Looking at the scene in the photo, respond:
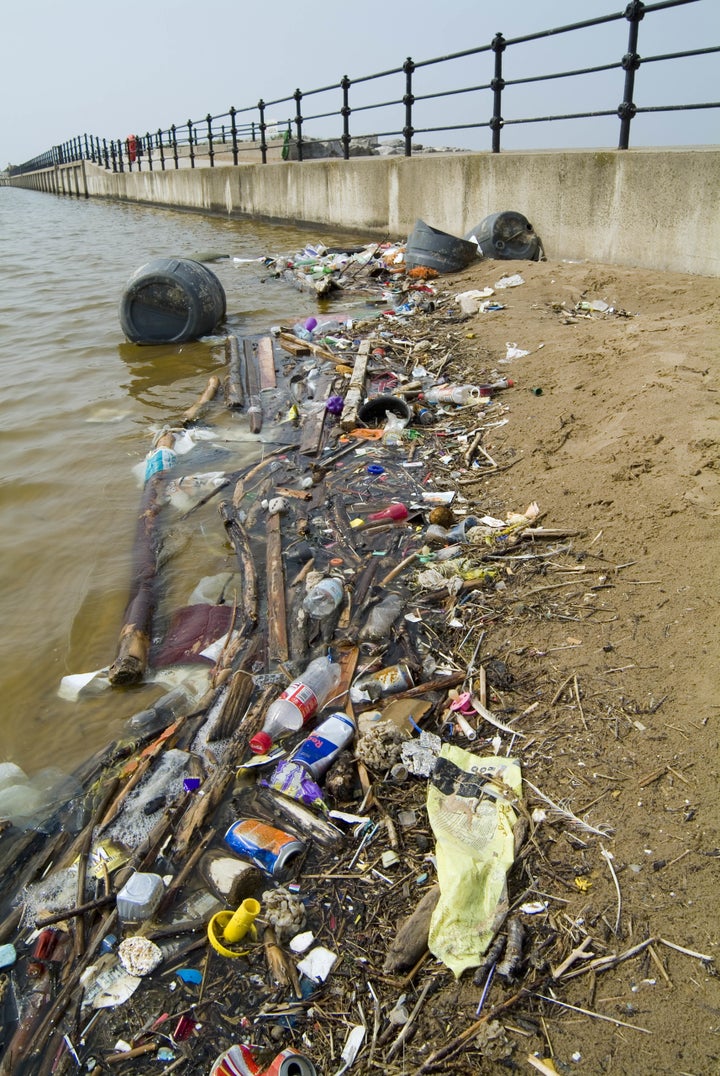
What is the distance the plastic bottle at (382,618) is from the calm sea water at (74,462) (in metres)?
1.06

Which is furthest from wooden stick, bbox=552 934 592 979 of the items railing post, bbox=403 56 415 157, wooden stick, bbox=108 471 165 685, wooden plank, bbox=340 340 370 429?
railing post, bbox=403 56 415 157

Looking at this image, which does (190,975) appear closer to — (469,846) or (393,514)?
(469,846)

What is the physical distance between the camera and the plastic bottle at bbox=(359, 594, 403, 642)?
11.0 ft

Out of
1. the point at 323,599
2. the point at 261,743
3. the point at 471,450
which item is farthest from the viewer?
the point at 471,450

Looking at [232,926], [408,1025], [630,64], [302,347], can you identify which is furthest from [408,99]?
[408,1025]

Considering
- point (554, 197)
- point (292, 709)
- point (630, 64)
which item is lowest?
point (292, 709)

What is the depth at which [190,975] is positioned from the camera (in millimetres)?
2043

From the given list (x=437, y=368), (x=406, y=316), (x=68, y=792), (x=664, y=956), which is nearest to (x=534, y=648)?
(x=664, y=956)

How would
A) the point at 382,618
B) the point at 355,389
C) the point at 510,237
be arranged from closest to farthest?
the point at 382,618 → the point at 355,389 → the point at 510,237

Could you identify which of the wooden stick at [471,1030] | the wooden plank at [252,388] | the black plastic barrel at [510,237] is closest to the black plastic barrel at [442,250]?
the black plastic barrel at [510,237]

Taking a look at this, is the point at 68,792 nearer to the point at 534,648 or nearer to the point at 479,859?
the point at 479,859

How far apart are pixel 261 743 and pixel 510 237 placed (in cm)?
815

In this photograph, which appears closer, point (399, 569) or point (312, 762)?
point (312, 762)

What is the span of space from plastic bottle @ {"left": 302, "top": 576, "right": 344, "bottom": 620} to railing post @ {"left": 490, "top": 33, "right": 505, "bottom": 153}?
8160 millimetres
